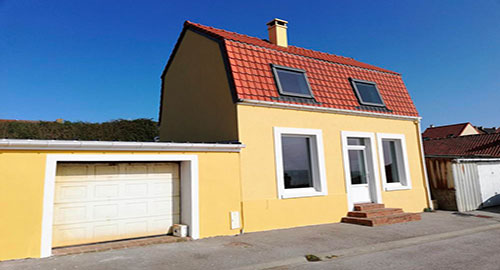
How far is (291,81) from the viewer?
10031mm

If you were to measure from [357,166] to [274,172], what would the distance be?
3.78m

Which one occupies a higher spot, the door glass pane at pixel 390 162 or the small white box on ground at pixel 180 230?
the door glass pane at pixel 390 162

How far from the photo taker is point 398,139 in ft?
40.0

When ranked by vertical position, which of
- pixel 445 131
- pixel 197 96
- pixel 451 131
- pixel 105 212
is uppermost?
pixel 445 131

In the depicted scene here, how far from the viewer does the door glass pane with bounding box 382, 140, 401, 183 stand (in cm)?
1185

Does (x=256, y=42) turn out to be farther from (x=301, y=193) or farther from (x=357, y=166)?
(x=357, y=166)

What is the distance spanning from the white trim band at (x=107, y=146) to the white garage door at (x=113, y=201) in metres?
0.69

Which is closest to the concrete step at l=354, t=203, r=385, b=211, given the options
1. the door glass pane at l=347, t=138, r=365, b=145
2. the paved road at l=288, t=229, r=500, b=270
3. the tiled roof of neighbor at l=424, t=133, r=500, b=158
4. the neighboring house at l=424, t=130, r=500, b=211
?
the door glass pane at l=347, t=138, r=365, b=145

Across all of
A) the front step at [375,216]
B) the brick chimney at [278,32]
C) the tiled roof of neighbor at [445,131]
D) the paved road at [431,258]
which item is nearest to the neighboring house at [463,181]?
the front step at [375,216]

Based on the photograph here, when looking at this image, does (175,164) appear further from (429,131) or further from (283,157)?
(429,131)

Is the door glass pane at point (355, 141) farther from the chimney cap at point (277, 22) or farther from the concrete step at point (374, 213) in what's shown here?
the chimney cap at point (277, 22)

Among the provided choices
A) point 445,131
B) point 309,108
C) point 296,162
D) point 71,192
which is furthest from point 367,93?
point 445,131

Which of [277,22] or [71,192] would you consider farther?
[277,22]

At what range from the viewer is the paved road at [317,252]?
525 centimetres
